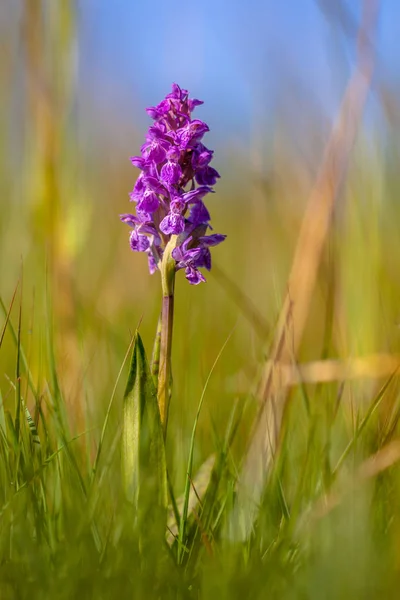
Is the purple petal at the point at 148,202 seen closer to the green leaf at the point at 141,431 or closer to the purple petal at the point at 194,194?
the purple petal at the point at 194,194

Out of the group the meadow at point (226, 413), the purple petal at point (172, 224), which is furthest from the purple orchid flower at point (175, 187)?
the meadow at point (226, 413)

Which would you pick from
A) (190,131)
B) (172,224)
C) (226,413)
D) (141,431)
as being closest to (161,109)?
(190,131)

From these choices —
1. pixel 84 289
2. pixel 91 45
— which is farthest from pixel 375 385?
pixel 84 289

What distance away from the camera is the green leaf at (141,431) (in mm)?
1006

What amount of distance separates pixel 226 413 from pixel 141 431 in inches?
20.0

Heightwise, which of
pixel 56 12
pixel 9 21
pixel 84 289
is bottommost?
pixel 84 289

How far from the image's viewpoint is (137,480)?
103 centimetres

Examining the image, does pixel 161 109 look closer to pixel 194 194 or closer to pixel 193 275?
pixel 194 194

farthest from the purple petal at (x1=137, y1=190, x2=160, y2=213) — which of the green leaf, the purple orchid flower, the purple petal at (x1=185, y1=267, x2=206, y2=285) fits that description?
the green leaf

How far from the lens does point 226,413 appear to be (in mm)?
1509

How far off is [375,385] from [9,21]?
1.25 m

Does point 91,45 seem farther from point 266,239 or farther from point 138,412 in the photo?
point 138,412

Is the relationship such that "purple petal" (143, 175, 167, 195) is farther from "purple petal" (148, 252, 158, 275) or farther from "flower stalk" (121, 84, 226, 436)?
"purple petal" (148, 252, 158, 275)

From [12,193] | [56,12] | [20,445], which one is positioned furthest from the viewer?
[12,193]
